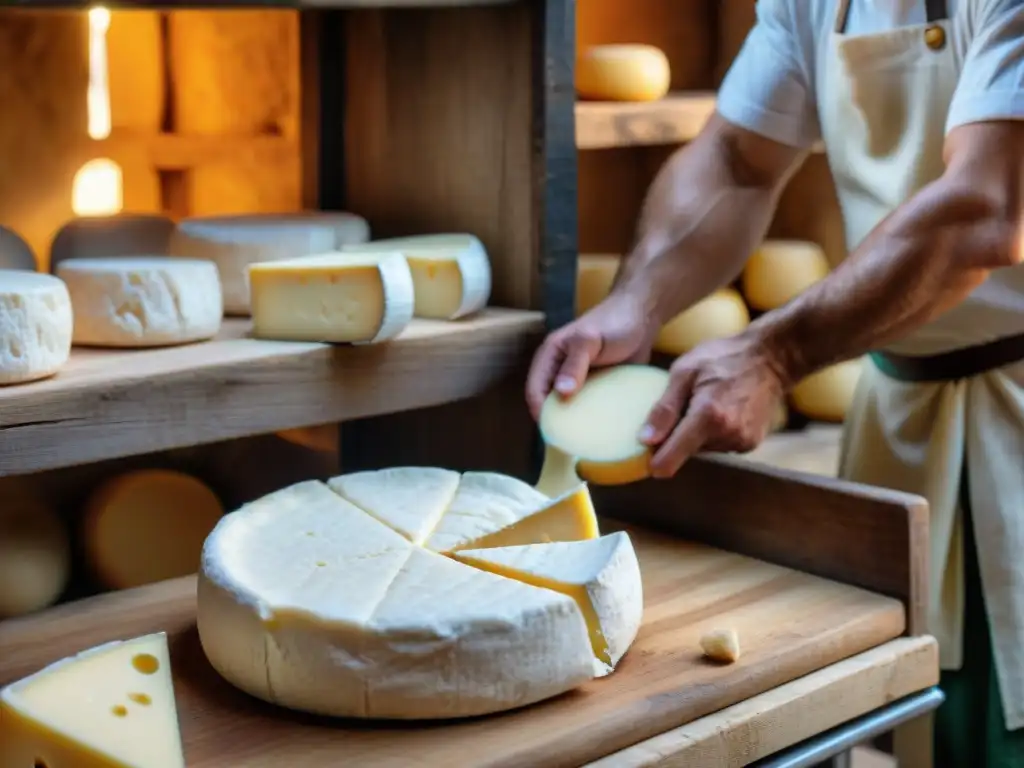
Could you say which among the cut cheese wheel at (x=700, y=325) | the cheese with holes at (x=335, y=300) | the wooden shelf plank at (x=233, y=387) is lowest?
the cut cheese wheel at (x=700, y=325)

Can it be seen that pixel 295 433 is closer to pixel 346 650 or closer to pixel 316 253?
Result: pixel 316 253

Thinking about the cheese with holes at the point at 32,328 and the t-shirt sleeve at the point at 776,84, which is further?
the t-shirt sleeve at the point at 776,84

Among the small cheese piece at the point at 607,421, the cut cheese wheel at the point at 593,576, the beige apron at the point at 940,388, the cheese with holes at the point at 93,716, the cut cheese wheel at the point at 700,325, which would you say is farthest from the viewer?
the cut cheese wheel at the point at 700,325

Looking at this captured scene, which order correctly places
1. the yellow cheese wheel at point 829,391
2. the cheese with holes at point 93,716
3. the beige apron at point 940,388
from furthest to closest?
the yellow cheese wheel at point 829,391 → the beige apron at point 940,388 → the cheese with holes at point 93,716

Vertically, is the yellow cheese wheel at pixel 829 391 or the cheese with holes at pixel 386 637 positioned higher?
the cheese with holes at pixel 386 637

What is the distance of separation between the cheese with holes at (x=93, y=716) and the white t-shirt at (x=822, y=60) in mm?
999

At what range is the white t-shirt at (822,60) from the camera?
1425mm

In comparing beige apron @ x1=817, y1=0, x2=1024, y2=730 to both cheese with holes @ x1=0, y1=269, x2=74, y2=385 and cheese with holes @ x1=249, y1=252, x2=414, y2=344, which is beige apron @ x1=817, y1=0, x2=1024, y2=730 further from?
cheese with holes @ x1=0, y1=269, x2=74, y2=385

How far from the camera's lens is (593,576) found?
3.79ft

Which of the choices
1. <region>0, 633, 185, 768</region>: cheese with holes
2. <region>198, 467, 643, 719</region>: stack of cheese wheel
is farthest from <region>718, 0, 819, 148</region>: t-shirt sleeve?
<region>0, 633, 185, 768</region>: cheese with holes

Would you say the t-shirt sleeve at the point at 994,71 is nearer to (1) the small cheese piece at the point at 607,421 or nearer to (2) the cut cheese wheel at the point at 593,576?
(1) the small cheese piece at the point at 607,421

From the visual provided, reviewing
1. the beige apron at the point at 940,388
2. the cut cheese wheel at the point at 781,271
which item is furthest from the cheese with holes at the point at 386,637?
the cut cheese wheel at the point at 781,271

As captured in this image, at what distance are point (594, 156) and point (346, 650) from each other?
5.61 ft

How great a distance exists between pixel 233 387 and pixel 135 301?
0.14m
